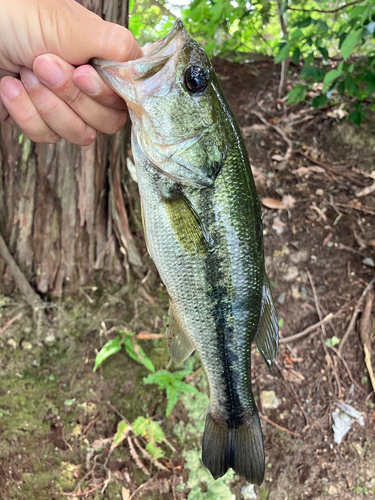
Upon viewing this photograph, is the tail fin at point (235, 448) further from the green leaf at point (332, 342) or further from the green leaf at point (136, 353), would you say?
the green leaf at point (332, 342)

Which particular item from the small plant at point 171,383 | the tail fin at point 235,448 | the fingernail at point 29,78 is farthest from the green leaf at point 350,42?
the small plant at point 171,383

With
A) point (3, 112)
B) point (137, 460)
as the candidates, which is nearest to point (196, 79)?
point (3, 112)

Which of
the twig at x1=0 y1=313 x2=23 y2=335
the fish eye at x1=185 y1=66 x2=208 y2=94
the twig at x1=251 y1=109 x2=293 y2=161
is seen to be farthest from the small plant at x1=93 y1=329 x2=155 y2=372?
the twig at x1=251 y1=109 x2=293 y2=161

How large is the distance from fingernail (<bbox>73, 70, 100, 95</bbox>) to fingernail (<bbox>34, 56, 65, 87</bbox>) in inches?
2.5

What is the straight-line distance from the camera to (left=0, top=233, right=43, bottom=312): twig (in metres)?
2.50

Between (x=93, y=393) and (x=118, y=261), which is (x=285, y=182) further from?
(x=93, y=393)

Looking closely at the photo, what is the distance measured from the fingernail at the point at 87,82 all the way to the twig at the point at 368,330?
11.0 ft

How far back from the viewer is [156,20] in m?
6.70

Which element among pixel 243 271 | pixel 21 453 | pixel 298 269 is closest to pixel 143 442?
pixel 21 453

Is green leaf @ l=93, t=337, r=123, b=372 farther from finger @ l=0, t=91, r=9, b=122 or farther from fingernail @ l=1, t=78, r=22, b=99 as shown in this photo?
fingernail @ l=1, t=78, r=22, b=99

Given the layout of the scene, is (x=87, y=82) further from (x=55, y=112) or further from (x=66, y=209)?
(x=66, y=209)

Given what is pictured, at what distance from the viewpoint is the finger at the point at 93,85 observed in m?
1.31

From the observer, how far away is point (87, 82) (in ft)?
4.37

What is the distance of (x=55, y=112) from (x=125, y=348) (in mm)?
1937
